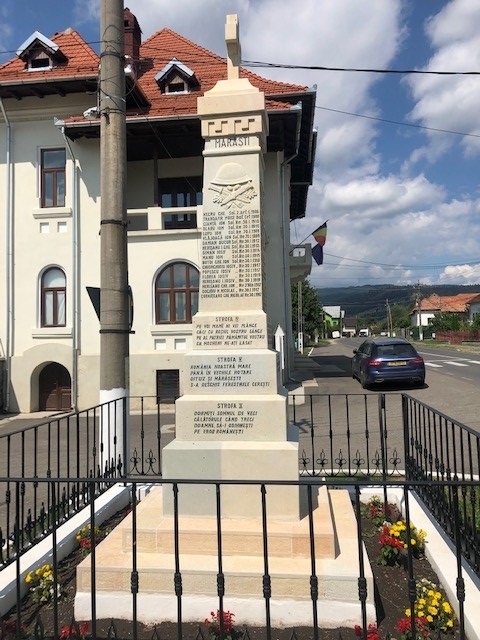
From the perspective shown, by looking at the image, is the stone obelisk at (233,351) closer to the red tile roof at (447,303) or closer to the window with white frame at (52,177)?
the window with white frame at (52,177)

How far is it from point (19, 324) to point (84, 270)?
272 cm

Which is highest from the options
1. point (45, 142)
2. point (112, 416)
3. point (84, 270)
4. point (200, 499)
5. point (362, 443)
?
point (45, 142)

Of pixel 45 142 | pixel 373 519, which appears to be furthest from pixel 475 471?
pixel 45 142

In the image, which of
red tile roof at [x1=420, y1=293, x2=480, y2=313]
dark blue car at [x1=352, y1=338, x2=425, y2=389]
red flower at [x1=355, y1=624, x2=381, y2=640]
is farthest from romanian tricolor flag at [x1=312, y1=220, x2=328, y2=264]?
red tile roof at [x1=420, y1=293, x2=480, y2=313]

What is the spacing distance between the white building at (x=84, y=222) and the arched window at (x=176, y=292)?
3 cm

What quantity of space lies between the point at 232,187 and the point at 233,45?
1524 mm

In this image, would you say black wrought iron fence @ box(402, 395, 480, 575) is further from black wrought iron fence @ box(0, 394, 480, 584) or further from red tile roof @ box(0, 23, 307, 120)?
red tile roof @ box(0, 23, 307, 120)

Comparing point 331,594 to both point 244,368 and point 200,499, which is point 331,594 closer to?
point 200,499

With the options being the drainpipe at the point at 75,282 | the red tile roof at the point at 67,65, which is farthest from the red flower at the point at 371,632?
the red tile roof at the point at 67,65

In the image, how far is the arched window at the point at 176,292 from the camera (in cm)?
1471

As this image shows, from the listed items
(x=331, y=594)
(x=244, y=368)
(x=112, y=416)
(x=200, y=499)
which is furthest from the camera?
(x=112, y=416)

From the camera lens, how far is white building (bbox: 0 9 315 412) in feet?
47.6

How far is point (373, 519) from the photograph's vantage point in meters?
4.39

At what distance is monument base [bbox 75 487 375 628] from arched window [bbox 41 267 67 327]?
1265 centimetres
